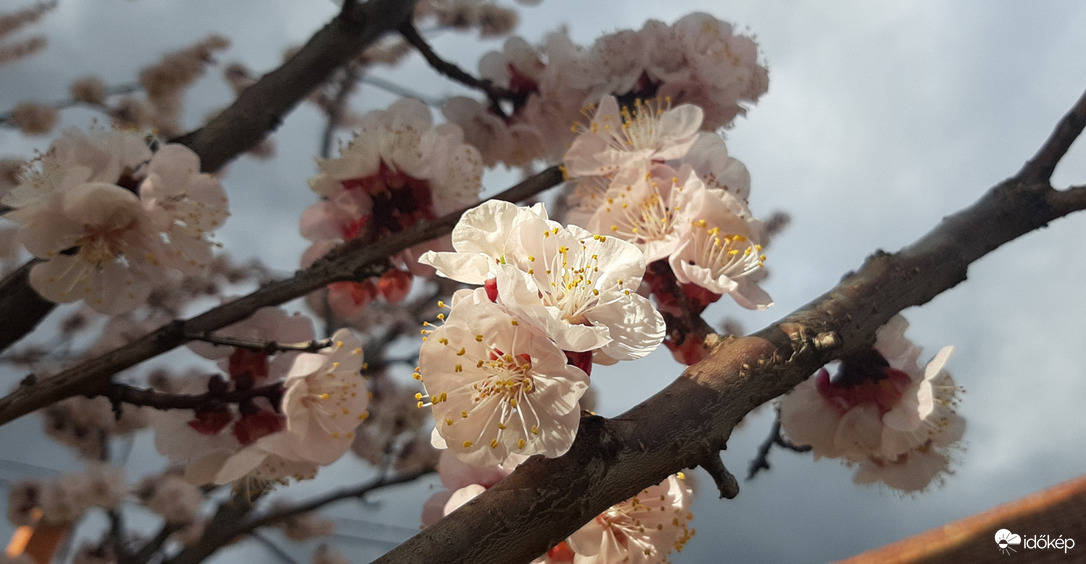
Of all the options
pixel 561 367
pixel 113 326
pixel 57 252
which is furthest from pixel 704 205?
pixel 113 326

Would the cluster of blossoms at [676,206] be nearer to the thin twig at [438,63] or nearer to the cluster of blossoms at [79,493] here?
the thin twig at [438,63]

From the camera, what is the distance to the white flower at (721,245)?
19.8 inches

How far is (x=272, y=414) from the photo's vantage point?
23.0 inches

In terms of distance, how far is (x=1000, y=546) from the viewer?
74 centimetres

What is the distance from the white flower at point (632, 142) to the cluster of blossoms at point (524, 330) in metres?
0.23

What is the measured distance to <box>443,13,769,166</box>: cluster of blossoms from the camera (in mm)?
727

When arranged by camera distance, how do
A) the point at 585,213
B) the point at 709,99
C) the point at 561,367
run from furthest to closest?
the point at 709,99 → the point at 585,213 → the point at 561,367

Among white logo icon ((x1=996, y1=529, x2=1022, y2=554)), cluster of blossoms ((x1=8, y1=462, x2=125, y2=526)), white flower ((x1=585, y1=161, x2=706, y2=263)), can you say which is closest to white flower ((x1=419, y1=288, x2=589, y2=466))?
white flower ((x1=585, y1=161, x2=706, y2=263))

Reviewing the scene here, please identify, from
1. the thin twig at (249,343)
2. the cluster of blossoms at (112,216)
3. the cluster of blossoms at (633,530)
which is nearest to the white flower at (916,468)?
the cluster of blossoms at (633,530)

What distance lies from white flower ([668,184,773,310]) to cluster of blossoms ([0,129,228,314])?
41cm

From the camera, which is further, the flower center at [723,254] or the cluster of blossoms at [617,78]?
the cluster of blossoms at [617,78]

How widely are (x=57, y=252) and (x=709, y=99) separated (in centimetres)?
63

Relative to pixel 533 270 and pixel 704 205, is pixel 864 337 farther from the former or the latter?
pixel 533 270

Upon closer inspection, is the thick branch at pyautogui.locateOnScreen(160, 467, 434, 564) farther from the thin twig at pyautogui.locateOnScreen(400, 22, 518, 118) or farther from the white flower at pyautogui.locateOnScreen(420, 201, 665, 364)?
the white flower at pyautogui.locateOnScreen(420, 201, 665, 364)
